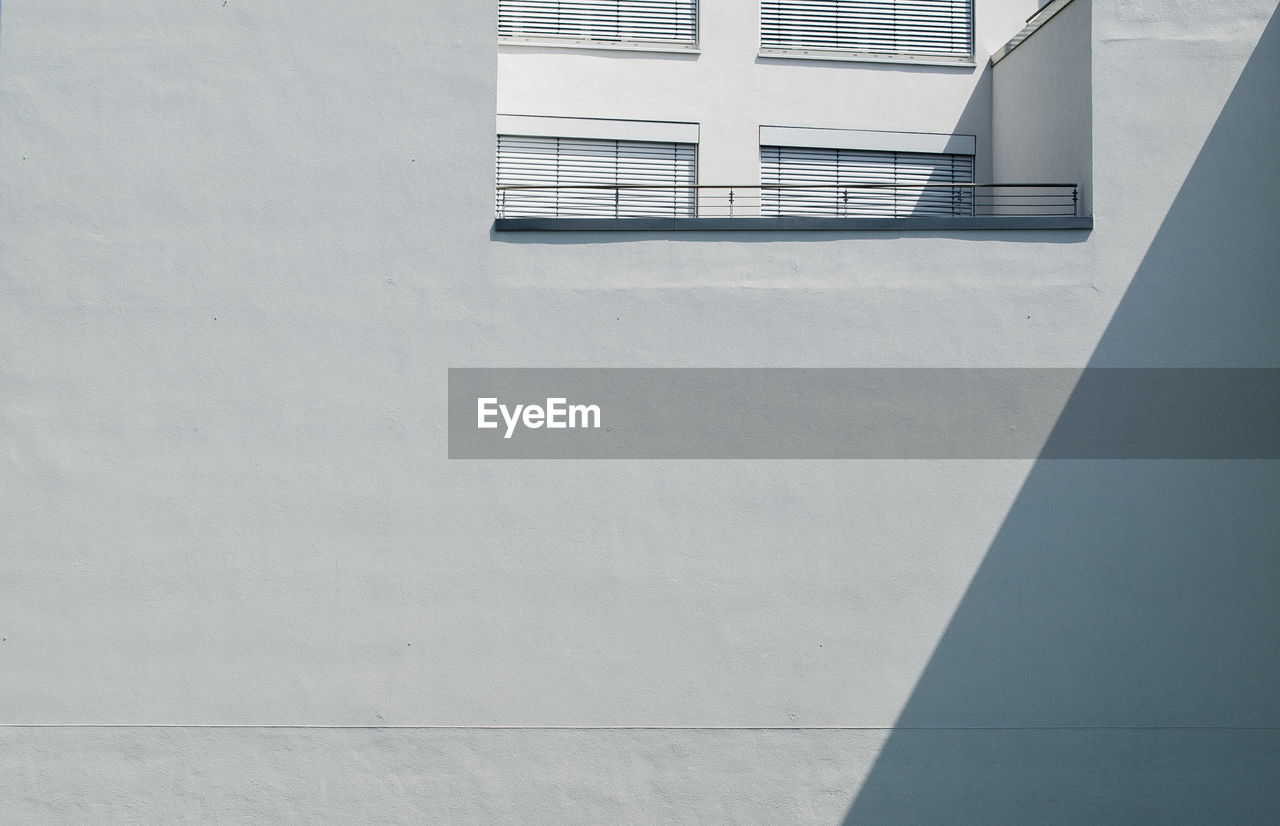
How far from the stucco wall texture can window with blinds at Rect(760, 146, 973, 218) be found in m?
3.35

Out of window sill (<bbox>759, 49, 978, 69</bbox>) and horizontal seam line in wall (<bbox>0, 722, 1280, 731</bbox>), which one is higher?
window sill (<bbox>759, 49, 978, 69</bbox>)

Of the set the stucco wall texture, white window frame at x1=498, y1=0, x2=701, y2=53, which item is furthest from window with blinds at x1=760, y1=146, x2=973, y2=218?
the stucco wall texture

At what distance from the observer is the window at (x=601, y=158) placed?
12.2 m

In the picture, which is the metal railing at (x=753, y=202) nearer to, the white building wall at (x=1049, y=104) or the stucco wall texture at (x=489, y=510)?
the white building wall at (x=1049, y=104)

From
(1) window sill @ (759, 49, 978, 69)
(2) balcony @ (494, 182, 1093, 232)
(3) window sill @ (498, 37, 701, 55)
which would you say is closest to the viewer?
(2) balcony @ (494, 182, 1093, 232)

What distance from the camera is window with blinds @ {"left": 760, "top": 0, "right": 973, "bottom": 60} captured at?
12.7 meters

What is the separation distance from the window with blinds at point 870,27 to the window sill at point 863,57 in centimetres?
3

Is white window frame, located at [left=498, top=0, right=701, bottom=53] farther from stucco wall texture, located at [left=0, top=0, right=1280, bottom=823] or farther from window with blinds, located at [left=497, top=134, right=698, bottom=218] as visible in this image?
stucco wall texture, located at [left=0, top=0, right=1280, bottom=823]

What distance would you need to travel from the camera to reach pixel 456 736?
8.99 m

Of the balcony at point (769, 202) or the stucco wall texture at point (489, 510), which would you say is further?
the balcony at point (769, 202)

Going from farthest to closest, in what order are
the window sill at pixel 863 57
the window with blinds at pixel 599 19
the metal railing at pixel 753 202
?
the window sill at pixel 863 57, the window with blinds at pixel 599 19, the metal railing at pixel 753 202

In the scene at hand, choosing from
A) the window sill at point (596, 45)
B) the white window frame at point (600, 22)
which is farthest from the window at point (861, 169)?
the white window frame at point (600, 22)

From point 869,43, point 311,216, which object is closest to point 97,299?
point 311,216
